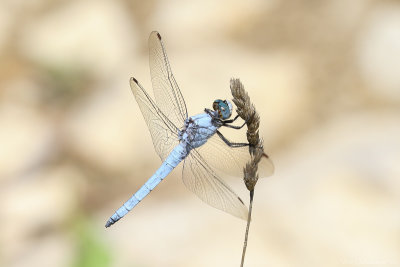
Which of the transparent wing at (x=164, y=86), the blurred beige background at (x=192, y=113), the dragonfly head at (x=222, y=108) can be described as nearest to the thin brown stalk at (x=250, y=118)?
the dragonfly head at (x=222, y=108)

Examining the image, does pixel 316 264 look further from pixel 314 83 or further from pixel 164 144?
pixel 314 83

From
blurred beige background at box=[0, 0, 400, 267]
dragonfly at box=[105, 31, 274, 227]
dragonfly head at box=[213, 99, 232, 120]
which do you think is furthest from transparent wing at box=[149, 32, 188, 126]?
blurred beige background at box=[0, 0, 400, 267]

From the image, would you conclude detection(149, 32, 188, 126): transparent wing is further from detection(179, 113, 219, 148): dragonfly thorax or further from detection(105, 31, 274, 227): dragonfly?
detection(179, 113, 219, 148): dragonfly thorax

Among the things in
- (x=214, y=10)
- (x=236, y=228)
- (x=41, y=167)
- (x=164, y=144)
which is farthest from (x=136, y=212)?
(x=214, y=10)

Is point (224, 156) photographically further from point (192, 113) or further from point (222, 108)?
point (192, 113)

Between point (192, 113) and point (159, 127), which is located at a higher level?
point (192, 113)

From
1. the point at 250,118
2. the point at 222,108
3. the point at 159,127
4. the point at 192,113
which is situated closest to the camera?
the point at 250,118

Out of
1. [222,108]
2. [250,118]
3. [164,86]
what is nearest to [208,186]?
[222,108]
